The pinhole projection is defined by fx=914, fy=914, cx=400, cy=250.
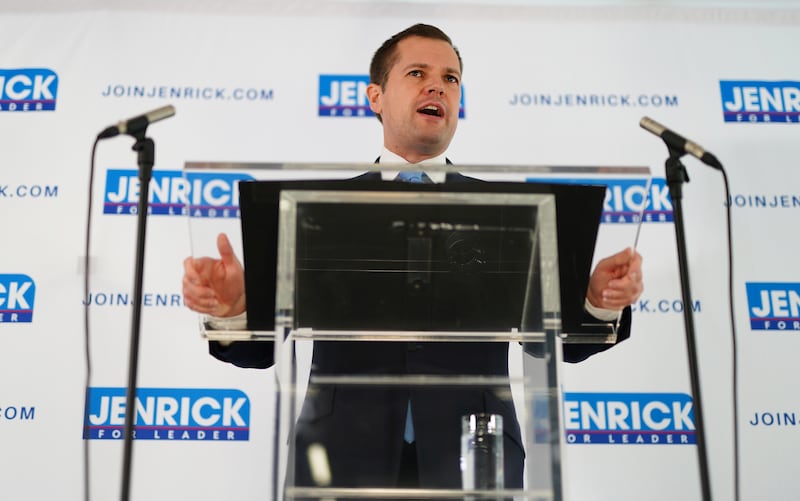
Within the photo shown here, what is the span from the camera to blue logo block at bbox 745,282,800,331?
3.28 metres

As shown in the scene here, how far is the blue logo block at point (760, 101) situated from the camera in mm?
3555

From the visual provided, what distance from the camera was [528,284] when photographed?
1.44 metres

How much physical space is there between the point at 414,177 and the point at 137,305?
1.64ft

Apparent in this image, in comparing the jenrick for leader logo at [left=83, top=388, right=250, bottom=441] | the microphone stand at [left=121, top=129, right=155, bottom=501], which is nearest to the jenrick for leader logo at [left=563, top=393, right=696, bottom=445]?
the jenrick for leader logo at [left=83, top=388, right=250, bottom=441]

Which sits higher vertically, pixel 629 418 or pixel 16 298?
pixel 16 298

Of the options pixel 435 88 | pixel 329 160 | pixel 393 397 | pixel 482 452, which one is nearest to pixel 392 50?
pixel 435 88

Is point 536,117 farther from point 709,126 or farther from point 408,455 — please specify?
point 408,455

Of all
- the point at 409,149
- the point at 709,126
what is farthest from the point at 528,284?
the point at 709,126

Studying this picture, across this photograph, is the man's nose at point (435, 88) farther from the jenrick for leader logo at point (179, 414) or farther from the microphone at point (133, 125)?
the jenrick for leader logo at point (179, 414)

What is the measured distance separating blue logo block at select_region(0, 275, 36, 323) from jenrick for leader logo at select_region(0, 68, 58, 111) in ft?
2.26

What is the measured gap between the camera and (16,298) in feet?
10.6

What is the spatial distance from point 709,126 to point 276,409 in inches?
107

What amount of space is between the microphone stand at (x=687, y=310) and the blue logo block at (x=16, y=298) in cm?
244

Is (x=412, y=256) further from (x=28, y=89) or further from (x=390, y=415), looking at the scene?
(x=28, y=89)
